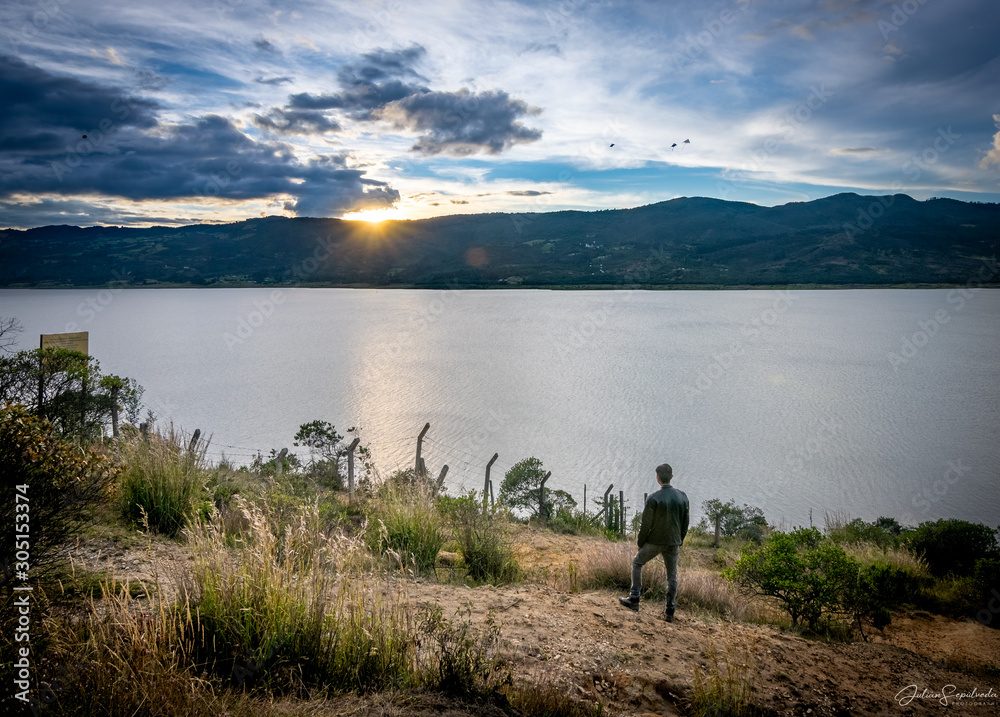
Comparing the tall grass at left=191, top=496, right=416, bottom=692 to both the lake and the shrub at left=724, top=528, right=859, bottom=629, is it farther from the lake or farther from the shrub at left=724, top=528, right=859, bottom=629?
the lake

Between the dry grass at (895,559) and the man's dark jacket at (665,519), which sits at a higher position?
the man's dark jacket at (665,519)

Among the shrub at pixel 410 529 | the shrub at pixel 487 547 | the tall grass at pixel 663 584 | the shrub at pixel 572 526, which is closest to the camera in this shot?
the shrub at pixel 410 529

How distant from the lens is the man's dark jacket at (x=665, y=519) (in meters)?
6.84

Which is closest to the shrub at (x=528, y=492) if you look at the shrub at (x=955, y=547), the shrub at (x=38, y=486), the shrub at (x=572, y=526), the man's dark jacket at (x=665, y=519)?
the shrub at (x=572, y=526)

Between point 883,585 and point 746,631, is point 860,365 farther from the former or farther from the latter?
point 746,631

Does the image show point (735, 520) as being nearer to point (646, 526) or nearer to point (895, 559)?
point (895, 559)

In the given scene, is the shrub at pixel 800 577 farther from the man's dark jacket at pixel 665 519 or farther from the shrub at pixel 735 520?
the shrub at pixel 735 520

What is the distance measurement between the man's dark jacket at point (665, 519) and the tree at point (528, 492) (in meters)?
14.3

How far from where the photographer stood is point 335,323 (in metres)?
98.1

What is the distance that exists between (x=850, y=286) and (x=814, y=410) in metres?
171

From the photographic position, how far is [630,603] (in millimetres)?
6938

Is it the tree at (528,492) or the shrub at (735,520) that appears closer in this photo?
the shrub at (735,520)

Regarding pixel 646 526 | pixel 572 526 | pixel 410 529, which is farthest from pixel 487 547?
pixel 572 526

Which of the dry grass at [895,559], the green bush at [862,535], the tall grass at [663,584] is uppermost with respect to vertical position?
the tall grass at [663,584]
